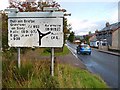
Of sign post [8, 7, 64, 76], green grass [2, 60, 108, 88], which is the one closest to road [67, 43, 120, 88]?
green grass [2, 60, 108, 88]

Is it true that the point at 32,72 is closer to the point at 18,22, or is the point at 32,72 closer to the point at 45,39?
the point at 45,39

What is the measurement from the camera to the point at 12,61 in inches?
342

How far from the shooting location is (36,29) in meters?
8.59

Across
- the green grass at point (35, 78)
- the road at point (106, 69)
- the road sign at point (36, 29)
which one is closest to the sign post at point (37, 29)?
the road sign at point (36, 29)

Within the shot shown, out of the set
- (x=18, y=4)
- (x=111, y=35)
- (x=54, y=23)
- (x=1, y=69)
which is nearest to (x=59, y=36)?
(x=54, y=23)

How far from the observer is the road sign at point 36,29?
27.7 feet

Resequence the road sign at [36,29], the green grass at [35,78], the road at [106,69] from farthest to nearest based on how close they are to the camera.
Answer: the road at [106,69]
the road sign at [36,29]
the green grass at [35,78]

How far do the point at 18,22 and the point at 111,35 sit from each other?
76.5m

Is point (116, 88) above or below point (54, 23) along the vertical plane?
below

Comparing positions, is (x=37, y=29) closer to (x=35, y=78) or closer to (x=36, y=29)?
Result: (x=36, y=29)

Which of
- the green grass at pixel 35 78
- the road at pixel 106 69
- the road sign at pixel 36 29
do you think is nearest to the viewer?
the green grass at pixel 35 78

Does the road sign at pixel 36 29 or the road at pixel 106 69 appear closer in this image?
the road sign at pixel 36 29

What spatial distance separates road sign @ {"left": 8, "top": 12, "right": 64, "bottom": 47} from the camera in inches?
332

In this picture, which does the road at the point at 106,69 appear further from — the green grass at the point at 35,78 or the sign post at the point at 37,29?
the sign post at the point at 37,29
